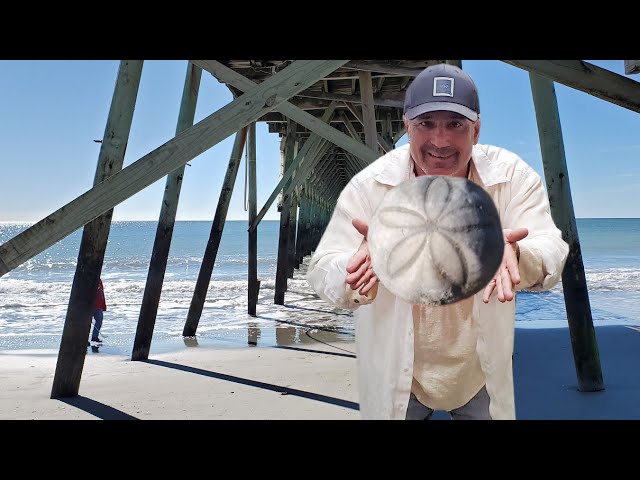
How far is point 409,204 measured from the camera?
4.92ft

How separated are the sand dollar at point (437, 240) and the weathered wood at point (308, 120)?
102 inches

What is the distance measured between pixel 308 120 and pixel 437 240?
3.82 metres

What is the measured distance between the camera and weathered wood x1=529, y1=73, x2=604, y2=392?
432 cm

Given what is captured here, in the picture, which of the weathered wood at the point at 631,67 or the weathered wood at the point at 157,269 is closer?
the weathered wood at the point at 631,67

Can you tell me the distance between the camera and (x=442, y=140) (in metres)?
1.69

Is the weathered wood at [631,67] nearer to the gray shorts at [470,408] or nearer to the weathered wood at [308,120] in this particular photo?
the weathered wood at [308,120]

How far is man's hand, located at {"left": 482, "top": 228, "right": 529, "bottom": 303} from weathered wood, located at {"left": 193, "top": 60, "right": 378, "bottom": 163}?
2562 mm

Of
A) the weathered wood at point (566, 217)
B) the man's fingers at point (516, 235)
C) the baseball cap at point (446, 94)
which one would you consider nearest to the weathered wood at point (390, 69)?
the weathered wood at point (566, 217)

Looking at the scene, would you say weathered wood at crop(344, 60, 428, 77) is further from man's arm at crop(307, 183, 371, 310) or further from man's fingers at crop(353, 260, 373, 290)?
man's fingers at crop(353, 260, 373, 290)

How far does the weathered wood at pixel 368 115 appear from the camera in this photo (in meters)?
7.12

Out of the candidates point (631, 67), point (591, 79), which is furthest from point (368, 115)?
point (591, 79)

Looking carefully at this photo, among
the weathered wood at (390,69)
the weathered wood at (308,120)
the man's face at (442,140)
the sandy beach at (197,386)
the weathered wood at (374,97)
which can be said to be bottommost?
the sandy beach at (197,386)

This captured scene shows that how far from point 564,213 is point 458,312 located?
2836 millimetres
